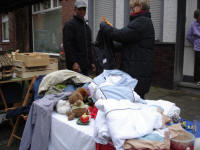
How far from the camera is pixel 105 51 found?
112 inches

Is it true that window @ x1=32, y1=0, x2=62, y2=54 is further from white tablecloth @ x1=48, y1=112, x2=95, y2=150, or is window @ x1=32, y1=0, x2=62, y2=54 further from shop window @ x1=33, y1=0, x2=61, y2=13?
white tablecloth @ x1=48, y1=112, x2=95, y2=150

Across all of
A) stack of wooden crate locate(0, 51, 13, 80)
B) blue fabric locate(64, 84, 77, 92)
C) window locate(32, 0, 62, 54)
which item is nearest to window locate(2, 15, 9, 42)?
window locate(32, 0, 62, 54)

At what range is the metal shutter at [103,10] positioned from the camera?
8.34 meters

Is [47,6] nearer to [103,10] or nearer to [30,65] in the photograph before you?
[103,10]

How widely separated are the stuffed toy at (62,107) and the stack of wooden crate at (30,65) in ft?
5.94

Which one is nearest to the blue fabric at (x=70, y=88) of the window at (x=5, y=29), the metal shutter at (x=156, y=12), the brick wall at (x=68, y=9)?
the metal shutter at (x=156, y=12)

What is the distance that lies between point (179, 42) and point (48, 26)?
7813 millimetres

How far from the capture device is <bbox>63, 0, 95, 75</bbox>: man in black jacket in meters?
3.91

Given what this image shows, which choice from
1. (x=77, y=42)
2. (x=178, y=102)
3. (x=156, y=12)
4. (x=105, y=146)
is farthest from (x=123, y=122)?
(x=156, y=12)

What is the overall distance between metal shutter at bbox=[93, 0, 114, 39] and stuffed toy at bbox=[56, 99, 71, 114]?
6287 millimetres

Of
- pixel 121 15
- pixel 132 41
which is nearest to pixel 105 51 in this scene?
pixel 132 41

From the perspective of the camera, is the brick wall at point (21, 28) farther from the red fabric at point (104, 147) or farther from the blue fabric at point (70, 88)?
the red fabric at point (104, 147)

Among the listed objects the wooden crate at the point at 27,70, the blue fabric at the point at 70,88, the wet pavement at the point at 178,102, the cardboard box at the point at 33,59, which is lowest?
the wet pavement at the point at 178,102

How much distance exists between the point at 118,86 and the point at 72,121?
504mm
